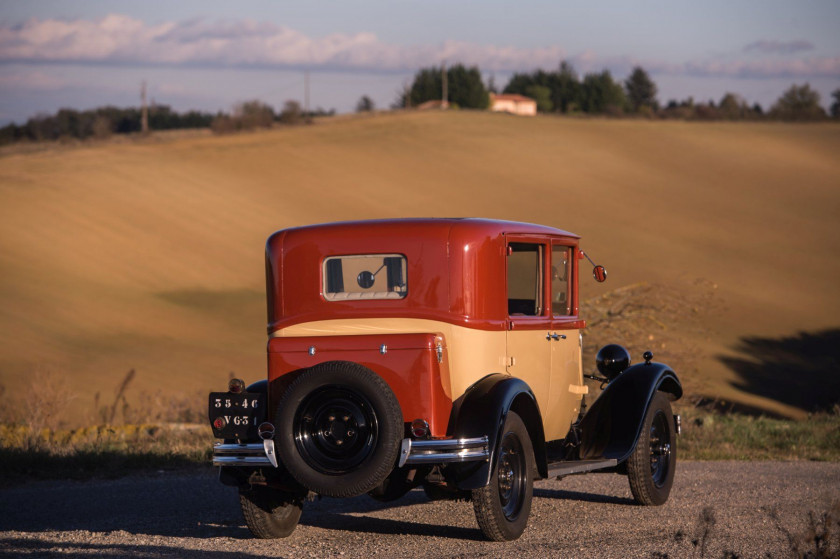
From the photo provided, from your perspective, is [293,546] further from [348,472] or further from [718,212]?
[718,212]

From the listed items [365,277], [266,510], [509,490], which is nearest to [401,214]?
[365,277]

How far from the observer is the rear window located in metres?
7.52

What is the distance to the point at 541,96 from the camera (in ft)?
387

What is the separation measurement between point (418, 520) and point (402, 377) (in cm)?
190

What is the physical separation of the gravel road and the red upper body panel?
156 cm

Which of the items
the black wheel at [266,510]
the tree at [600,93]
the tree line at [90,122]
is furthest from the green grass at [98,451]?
the tree at [600,93]

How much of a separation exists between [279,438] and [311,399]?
0.32m

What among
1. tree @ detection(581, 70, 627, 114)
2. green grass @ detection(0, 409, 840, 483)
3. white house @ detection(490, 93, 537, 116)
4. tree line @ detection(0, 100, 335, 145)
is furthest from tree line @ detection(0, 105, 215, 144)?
green grass @ detection(0, 409, 840, 483)

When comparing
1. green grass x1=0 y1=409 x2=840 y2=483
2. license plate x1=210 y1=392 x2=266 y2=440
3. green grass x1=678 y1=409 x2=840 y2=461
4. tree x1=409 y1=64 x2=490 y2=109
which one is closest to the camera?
license plate x1=210 y1=392 x2=266 y2=440

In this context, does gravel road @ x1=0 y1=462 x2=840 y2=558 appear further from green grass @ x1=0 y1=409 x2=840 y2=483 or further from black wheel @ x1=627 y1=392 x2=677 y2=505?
green grass @ x1=0 y1=409 x2=840 y2=483

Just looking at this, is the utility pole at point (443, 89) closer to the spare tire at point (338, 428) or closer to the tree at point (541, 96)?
the tree at point (541, 96)

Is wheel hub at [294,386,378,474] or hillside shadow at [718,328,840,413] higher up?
wheel hub at [294,386,378,474]

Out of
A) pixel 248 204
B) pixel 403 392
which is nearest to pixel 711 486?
pixel 403 392

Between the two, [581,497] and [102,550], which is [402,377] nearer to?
[102,550]
